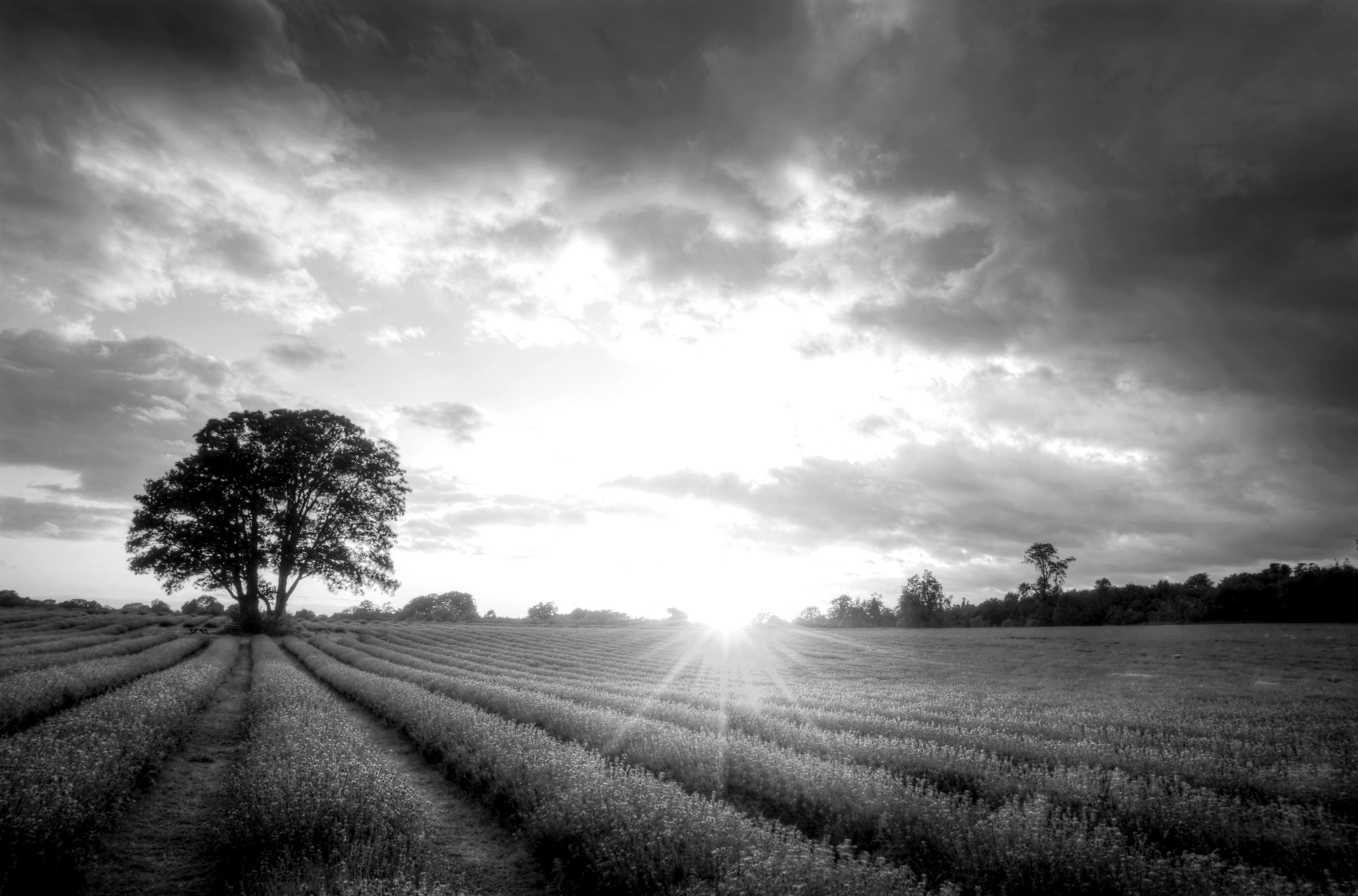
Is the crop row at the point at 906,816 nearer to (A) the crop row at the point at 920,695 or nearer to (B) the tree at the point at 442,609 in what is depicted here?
(A) the crop row at the point at 920,695

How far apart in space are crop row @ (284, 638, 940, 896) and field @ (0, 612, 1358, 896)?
0.03 metres

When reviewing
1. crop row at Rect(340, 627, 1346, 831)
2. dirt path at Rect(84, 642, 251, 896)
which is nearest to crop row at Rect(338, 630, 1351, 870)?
crop row at Rect(340, 627, 1346, 831)

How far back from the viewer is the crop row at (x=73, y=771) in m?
4.88

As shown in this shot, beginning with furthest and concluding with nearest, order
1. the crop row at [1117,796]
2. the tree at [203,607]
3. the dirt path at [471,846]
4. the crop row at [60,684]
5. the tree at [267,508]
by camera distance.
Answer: the tree at [203,607], the tree at [267,508], the crop row at [60,684], the crop row at [1117,796], the dirt path at [471,846]

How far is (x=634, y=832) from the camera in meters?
5.41

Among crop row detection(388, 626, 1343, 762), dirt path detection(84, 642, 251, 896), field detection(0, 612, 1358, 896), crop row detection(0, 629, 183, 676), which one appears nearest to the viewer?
field detection(0, 612, 1358, 896)

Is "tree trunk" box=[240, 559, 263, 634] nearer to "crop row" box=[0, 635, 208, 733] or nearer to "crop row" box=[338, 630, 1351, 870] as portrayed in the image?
"crop row" box=[0, 635, 208, 733]

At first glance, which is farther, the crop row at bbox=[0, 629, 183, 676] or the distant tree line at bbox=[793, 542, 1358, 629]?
the distant tree line at bbox=[793, 542, 1358, 629]

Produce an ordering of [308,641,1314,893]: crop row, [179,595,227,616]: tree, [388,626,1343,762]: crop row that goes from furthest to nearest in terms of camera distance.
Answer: [179,595,227,616]: tree, [388,626,1343,762]: crop row, [308,641,1314,893]: crop row

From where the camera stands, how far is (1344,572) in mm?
44125

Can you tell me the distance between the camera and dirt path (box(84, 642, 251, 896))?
207 inches

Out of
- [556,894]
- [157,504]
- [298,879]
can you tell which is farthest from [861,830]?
[157,504]

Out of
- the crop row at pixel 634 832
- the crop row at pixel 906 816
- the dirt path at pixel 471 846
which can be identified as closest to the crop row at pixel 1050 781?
the crop row at pixel 906 816

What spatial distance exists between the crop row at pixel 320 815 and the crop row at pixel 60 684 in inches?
188
